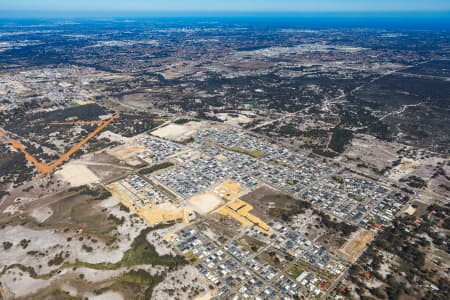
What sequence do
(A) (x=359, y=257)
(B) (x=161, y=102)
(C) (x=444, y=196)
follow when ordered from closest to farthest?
(A) (x=359, y=257) → (C) (x=444, y=196) → (B) (x=161, y=102)

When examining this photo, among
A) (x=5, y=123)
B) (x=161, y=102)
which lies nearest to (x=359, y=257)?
(x=161, y=102)

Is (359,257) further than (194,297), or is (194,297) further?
(359,257)

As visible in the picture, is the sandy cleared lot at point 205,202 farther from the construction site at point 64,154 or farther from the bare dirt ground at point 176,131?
the construction site at point 64,154

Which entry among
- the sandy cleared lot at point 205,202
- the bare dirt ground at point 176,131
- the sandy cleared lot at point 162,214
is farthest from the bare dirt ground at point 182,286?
the bare dirt ground at point 176,131

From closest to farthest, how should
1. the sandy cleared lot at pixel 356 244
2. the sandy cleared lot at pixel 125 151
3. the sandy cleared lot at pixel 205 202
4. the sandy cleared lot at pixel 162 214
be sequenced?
the sandy cleared lot at pixel 356 244, the sandy cleared lot at pixel 162 214, the sandy cleared lot at pixel 205 202, the sandy cleared lot at pixel 125 151

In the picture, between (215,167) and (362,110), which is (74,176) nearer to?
(215,167)

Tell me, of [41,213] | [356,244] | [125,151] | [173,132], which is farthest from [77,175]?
[356,244]

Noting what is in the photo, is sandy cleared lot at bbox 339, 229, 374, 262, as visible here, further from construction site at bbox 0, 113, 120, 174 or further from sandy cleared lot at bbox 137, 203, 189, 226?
construction site at bbox 0, 113, 120, 174
